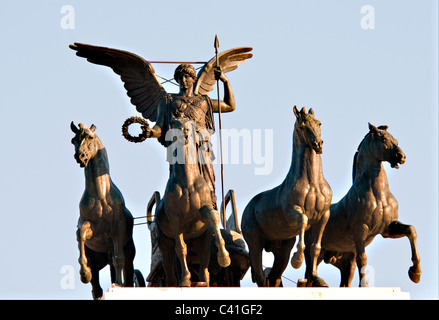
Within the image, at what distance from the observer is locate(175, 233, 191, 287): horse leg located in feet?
83.7

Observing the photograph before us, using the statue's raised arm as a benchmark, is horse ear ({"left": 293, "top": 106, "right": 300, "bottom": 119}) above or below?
below

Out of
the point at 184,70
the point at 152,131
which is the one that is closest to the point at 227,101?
the point at 184,70

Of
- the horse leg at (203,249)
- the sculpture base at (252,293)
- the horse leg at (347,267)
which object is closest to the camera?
the sculpture base at (252,293)

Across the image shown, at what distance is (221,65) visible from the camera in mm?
29953

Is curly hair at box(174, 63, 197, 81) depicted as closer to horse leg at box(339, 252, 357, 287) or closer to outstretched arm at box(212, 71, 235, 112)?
outstretched arm at box(212, 71, 235, 112)

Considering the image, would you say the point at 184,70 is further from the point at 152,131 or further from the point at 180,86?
the point at 152,131

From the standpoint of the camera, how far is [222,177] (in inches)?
1115

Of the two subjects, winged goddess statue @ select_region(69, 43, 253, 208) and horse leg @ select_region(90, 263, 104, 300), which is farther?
winged goddess statue @ select_region(69, 43, 253, 208)

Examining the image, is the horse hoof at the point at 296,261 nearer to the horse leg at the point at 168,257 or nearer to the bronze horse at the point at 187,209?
the bronze horse at the point at 187,209

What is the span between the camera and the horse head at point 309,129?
25.7 m

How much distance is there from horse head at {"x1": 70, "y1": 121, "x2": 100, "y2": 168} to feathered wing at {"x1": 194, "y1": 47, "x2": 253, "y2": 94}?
323 centimetres

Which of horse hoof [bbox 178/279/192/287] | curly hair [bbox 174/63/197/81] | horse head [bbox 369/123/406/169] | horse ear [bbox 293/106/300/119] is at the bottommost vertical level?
horse hoof [bbox 178/279/192/287]

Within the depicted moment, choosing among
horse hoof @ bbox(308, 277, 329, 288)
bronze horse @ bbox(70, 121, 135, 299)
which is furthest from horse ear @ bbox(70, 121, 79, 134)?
horse hoof @ bbox(308, 277, 329, 288)

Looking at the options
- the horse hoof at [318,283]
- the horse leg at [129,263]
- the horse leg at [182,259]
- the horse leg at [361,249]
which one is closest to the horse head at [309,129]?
the horse leg at [361,249]
